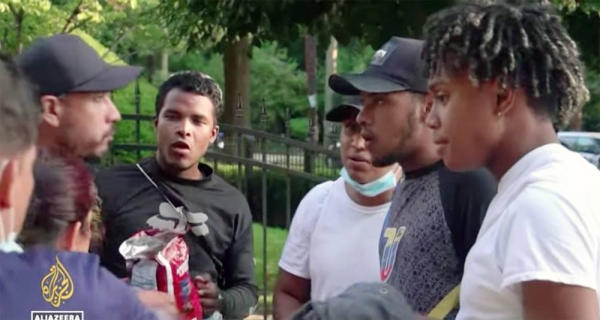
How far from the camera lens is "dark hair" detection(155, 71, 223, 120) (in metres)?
4.54

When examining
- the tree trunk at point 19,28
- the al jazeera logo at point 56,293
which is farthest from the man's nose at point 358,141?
the tree trunk at point 19,28

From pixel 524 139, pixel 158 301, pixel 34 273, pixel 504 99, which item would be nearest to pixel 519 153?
pixel 524 139

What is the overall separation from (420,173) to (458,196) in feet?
1.38

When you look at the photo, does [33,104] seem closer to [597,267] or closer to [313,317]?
[313,317]

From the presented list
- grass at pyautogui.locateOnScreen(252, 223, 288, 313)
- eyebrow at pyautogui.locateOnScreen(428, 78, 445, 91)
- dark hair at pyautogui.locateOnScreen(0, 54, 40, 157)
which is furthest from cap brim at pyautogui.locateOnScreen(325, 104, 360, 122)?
grass at pyautogui.locateOnScreen(252, 223, 288, 313)

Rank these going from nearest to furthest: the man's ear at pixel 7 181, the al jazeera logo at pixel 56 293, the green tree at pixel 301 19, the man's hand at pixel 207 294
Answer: the man's ear at pixel 7 181
the al jazeera logo at pixel 56 293
the man's hand at pixel 207 294
the green tree at pixel 301 19

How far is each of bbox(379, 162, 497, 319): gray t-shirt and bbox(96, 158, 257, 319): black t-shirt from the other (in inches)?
41.7

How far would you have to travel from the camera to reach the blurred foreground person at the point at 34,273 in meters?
2.00

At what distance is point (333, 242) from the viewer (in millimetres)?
4270

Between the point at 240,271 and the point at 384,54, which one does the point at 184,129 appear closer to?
the point at 240,271

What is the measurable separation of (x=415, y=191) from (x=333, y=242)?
855mm

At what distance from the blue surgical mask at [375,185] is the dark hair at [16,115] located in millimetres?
2343

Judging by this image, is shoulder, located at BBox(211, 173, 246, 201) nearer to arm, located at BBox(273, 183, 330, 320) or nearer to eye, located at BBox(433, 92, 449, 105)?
arm, located at BBox(273, 183, 330, 320)

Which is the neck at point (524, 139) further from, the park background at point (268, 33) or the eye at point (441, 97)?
the park background at point (268, 33)
